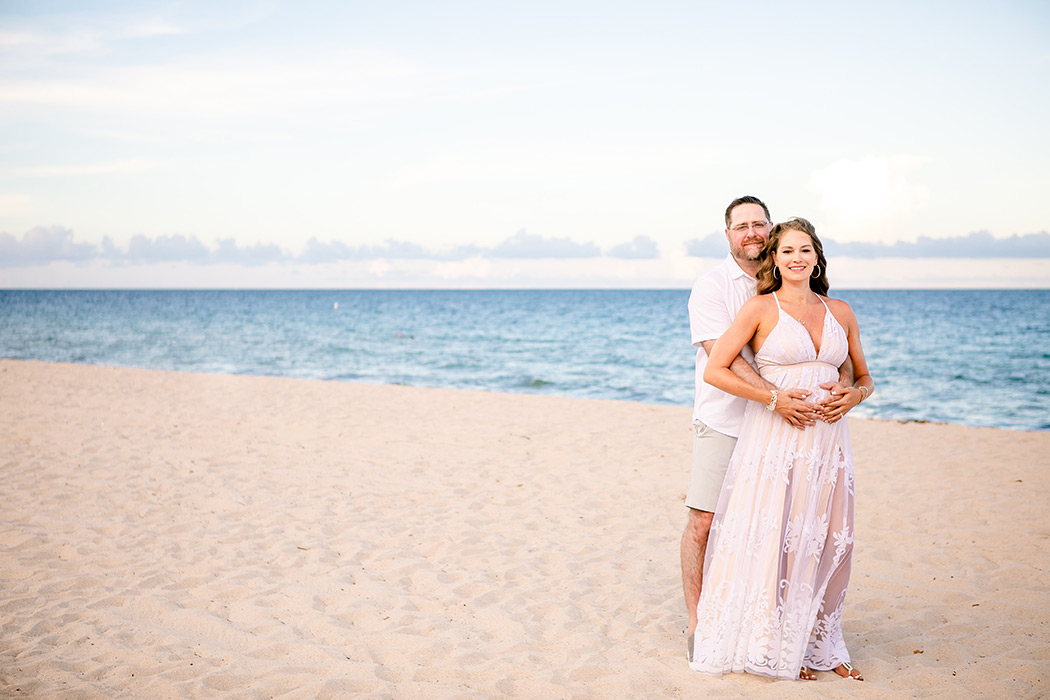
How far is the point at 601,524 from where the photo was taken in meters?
6.20

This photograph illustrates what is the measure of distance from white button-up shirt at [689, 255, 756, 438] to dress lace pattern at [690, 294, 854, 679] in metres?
0.11

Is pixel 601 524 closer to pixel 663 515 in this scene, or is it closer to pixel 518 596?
pixel 663 515

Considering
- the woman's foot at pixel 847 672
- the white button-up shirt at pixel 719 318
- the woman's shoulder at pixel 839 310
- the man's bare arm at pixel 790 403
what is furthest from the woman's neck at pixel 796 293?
the woman's foot at pixel 847 672

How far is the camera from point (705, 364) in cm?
360

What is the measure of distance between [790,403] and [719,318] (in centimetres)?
55

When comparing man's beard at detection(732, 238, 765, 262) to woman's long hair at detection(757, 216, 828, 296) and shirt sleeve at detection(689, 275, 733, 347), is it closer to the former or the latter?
woman's long hair at detection(757, 216, 828, 296)

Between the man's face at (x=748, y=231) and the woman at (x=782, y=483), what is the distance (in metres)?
0.15

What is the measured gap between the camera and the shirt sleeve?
3484 mm

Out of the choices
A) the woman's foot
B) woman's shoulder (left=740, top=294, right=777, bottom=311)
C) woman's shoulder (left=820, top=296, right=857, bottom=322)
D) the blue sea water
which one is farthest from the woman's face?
the blue sea water

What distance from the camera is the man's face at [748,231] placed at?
353cm

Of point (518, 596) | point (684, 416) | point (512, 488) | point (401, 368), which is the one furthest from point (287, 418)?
point (401, 368)

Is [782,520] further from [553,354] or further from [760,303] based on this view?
[553,354]

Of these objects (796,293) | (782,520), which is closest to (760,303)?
(796,293)

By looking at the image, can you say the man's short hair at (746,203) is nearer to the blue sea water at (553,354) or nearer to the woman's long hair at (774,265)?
the woman's long hair at (774,265)
